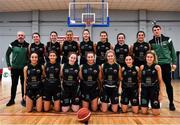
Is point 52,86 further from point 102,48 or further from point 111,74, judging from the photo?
point 102,48

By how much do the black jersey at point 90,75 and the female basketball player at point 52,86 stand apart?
1.79ft

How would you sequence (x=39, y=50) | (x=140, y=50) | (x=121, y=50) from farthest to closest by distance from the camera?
1. (x=39, y=50)
2. (x=121, y=50)
3. (x=140, y=50)

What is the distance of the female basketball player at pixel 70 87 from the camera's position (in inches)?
206

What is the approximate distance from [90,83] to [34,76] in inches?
45.7

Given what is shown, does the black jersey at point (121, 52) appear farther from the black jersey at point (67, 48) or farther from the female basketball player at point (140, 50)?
the black jersey at point (67, 48)

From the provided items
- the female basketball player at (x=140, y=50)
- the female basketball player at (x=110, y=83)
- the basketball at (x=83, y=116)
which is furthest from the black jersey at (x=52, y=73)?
the female basketball player at (x=140, y=50)

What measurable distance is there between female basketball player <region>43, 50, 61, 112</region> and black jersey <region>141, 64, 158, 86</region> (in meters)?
1.75

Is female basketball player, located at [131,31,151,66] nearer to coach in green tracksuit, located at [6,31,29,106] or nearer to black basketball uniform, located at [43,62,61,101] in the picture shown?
black basketball uniform, located at [43,62,61,101]

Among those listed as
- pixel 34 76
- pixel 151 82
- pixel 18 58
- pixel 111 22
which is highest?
pixel 111 22

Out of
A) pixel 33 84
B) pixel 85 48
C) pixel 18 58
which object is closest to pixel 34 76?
pixel 33 84

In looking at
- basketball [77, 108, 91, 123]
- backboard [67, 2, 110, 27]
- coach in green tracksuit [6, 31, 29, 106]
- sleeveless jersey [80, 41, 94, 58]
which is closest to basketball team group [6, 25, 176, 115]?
sleeveless jersey [80, 41, 94, 58]

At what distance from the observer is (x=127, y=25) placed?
1688 centimetres

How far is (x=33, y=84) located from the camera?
5.24 meters

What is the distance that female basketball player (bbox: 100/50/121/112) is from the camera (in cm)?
522
